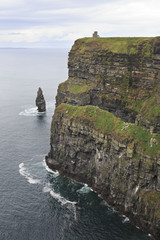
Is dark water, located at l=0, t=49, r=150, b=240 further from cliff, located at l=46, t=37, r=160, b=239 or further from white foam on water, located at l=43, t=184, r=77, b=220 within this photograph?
cliff, located at l=46, t=37, r=160, b=239

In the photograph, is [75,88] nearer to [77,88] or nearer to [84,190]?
[77,88]

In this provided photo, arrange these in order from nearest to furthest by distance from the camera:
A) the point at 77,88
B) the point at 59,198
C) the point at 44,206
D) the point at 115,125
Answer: the point at 44,206, the point at 59,198, the point at 115,125, the point at 77,88

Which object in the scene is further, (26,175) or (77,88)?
(77,88)

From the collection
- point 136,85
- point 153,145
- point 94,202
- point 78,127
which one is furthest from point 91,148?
point 136,85

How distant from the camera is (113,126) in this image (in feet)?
263

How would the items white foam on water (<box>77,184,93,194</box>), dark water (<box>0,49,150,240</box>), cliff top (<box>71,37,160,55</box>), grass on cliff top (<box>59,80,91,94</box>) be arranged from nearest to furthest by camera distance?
dark water (<box>0,49,150,240</box>), white foam on water (<box>77,184,93,194</box>), cliff top (<box>71,37,160,55</box>), grass on cliff top (<box>59,80,91,94</box>)

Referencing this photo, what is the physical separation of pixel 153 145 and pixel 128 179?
12005mm

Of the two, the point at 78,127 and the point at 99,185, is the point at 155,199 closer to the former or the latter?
the point at 99,185

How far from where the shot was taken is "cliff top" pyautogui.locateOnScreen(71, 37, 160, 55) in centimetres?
9681

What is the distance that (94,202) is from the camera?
77188mm

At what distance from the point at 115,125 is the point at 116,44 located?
42771 millimetres

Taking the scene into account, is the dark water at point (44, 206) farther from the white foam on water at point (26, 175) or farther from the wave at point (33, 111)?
the wave at point (33, 111)

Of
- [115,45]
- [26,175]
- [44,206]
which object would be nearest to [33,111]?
[115,45]

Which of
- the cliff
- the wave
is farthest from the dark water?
the wave
